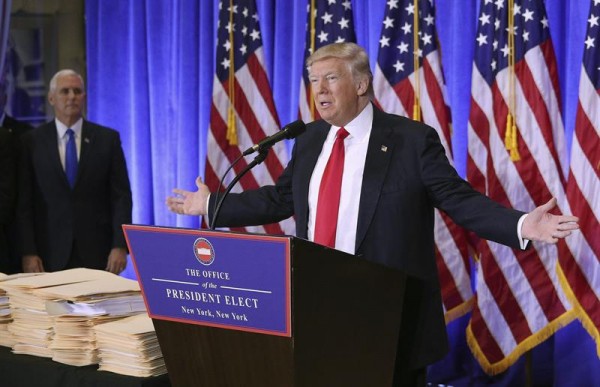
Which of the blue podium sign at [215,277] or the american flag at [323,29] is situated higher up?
the american flag at [323,29]

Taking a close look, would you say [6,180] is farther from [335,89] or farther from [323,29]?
[335,89]

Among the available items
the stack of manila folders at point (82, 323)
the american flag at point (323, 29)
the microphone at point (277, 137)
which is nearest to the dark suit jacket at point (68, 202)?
the american flag at point (323, 29)

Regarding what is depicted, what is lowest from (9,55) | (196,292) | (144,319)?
(144,319)

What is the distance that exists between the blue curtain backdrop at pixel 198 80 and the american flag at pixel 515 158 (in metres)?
0.26

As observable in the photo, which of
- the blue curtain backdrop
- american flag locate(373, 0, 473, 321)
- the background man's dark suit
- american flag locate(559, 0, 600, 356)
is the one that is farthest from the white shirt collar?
american flag locate(559, 0, 600, 356)

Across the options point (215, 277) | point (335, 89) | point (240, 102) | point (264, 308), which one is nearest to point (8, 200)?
point (240, 102)

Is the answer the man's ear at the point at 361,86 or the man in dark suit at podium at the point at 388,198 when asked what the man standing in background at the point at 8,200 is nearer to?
the man in dark suit at podium at the point at 388,198

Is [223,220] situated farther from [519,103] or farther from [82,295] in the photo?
[519,103]

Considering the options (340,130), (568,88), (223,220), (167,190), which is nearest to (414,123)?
(340,130)

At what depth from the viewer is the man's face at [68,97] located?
4977 millimetres

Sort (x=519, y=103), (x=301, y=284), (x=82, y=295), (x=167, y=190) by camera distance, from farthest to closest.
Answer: (x=167, y=190) → (x=519, y=103) → (x=82, y=295) → (x=301, y=284)

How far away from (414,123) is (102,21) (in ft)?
15.0

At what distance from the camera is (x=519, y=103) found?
4.75 meters

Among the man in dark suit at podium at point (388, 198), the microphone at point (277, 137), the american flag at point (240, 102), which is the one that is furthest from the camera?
the american flag at point (240, 102)
